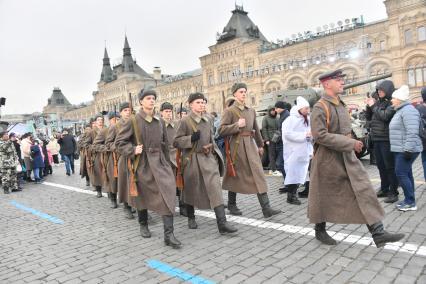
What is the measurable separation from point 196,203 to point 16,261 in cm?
246

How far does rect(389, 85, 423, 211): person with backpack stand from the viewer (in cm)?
561

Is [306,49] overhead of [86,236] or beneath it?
overhead

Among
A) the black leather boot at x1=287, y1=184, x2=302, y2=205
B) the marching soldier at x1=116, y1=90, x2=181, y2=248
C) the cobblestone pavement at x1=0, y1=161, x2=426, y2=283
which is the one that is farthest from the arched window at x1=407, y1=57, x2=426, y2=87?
the marching soldier at x1=116, y1=90, x2=181, y2=248

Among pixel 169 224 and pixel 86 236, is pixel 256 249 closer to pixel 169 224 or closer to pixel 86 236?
pixel 169 224

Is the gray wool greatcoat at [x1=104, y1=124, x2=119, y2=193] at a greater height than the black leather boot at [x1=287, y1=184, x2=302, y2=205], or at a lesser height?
greater

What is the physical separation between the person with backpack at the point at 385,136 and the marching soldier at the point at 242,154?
2.03 metres

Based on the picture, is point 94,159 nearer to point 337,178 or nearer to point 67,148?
point 67,148

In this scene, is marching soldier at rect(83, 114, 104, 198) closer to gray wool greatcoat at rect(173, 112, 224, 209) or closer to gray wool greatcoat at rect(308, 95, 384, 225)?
gray wool greatcoat at rect(173, 112, 224, 209)

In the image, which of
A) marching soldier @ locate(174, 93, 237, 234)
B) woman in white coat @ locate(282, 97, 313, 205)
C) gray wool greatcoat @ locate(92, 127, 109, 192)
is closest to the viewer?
marching soldier @ locate(174, 93, 237, 234)

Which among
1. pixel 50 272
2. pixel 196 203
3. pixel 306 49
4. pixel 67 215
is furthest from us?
pixel 306 49

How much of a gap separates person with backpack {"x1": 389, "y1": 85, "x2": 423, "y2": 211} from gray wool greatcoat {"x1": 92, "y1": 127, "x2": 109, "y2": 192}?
5693 millimetres

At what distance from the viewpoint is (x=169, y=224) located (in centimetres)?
498

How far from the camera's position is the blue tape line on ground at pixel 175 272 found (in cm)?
381

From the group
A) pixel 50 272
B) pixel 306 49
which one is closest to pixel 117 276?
pixel 50 272
